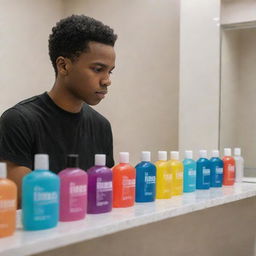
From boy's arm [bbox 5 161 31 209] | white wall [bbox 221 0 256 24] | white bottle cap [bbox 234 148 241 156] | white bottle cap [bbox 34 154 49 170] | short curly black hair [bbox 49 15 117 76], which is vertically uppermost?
white wall [bbox 221 0 256 24]

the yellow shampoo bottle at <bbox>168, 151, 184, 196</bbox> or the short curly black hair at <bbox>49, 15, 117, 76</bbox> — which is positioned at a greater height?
the short curly black hair at <bbox>49, 15, 117, 76</bbox>

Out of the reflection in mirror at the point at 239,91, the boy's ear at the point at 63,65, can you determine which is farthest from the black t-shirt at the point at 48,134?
the reflection in mirror at the point at 239,91

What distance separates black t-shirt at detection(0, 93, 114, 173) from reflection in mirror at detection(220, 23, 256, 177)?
0.54 metres

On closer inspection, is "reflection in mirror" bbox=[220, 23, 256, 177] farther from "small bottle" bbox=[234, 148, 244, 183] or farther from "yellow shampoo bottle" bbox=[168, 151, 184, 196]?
"yellow shampoo bottle" bbox=[168, 151, 184, 196]

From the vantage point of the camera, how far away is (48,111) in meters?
1.18

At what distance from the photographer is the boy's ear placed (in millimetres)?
1090

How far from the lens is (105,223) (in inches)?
30.0

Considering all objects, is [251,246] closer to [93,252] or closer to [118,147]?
[118,147]

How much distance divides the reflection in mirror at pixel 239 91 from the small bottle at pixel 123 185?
741 millimetres

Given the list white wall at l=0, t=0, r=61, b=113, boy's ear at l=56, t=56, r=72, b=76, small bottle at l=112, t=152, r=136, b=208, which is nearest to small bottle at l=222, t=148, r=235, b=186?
small bottle at l=112, t=152, r=136, b=208

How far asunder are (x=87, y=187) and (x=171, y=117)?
2.87ft

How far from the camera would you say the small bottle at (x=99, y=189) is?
823mm

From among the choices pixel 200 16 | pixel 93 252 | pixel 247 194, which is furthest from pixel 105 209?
pixel 200 16

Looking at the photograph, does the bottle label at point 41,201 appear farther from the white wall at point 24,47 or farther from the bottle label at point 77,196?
the white wall at point 24,47
